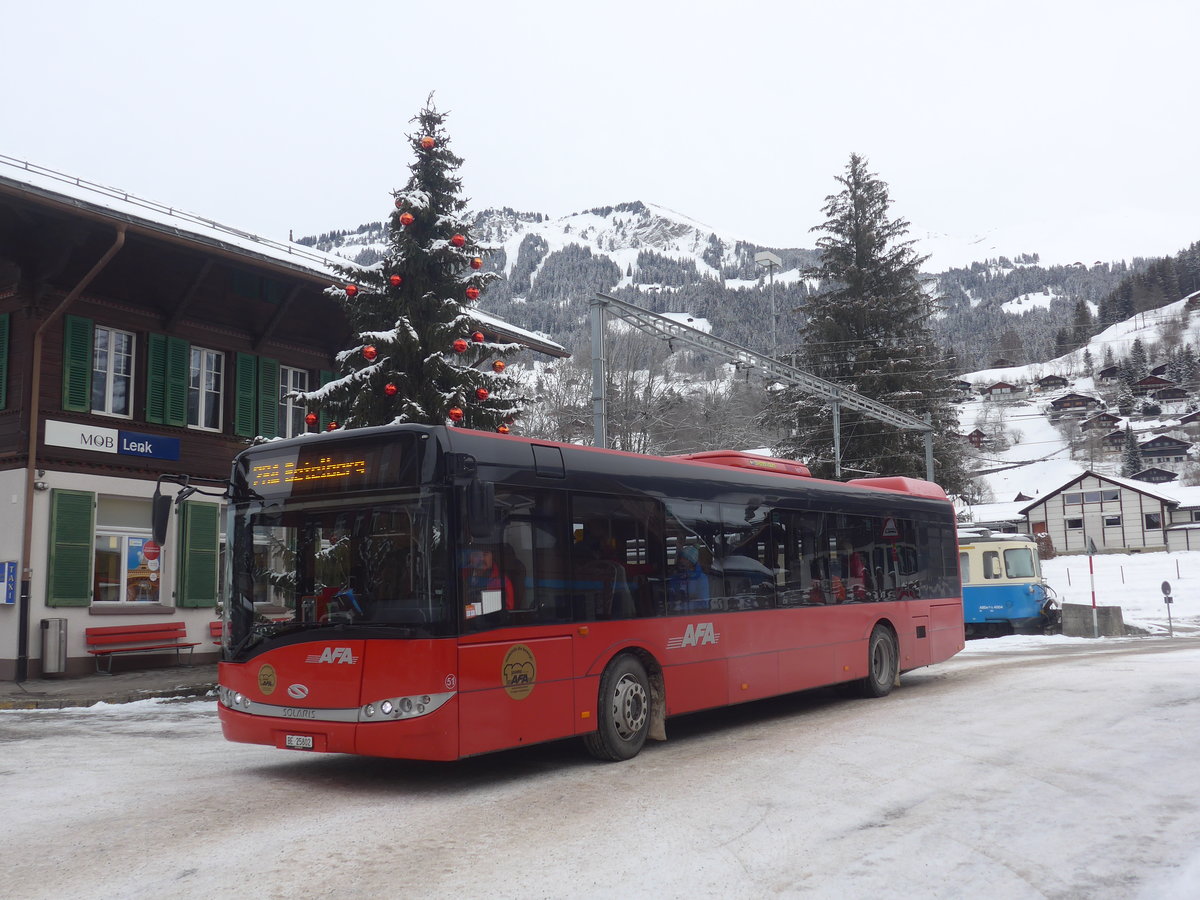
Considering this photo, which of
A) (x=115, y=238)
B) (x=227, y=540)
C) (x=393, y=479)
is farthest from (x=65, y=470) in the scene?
(x=393, y=479)

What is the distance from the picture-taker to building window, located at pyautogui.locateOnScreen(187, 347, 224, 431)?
2181 centimetres

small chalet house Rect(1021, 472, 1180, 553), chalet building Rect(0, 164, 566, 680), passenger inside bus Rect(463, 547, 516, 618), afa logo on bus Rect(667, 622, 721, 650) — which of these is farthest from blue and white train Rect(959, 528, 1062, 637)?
small chalet house Rect(1021, 472, 1180, 553)

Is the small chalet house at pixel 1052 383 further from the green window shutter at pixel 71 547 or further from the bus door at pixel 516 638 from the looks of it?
the bus door at pixel 516 638

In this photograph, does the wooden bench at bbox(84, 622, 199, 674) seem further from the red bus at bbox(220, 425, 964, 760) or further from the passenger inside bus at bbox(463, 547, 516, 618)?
the passenger inside bus at bbox(463, 547, 516, 618)

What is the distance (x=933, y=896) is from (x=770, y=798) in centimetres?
234

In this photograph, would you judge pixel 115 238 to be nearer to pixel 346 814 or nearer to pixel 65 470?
pixel 65 470

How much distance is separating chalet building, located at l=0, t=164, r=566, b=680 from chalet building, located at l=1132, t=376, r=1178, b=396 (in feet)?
444

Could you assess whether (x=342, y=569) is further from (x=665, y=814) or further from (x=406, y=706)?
(x=665, y=814)

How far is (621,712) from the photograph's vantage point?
9641 mm

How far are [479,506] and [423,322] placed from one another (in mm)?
9730

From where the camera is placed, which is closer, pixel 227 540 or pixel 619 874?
pixel 619 874

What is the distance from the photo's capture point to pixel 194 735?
12203 millimetres

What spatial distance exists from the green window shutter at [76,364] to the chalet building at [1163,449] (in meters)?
135

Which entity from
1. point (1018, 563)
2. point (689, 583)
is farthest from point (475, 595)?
point (1018, 563)
